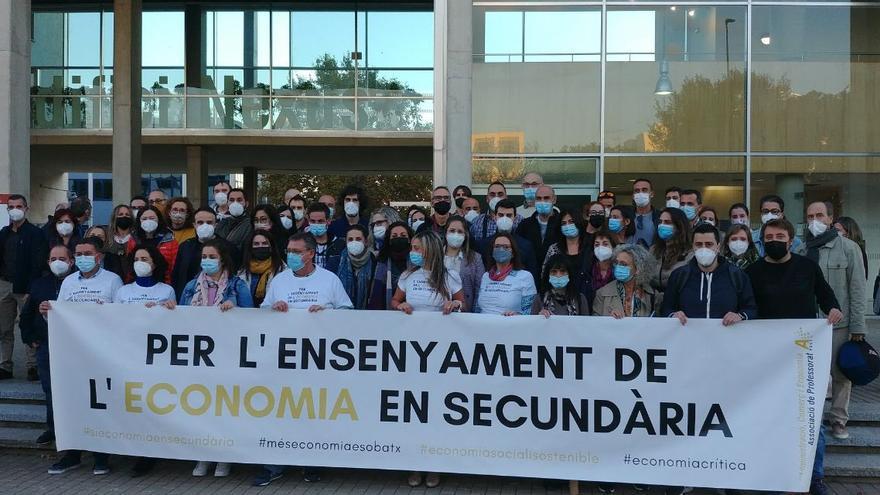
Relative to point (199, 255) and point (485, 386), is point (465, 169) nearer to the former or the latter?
point (199, 255)

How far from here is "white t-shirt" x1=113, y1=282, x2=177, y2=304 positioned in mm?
6719

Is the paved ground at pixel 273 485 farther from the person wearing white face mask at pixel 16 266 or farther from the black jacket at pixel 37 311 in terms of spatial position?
the person wearing white face mask at pixel 16 266

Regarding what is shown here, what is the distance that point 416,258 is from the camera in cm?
661

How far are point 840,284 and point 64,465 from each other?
20.4 feet

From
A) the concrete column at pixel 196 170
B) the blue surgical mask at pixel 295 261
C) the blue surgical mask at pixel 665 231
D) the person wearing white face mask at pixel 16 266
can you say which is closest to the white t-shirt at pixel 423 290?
the blue surgical mask at pixel 295 261

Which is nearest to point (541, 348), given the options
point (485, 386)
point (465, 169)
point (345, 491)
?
point (485, 386)

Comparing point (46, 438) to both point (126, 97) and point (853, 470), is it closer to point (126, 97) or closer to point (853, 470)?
point (853, 470)

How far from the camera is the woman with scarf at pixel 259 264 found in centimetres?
696

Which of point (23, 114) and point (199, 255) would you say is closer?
point (199, 255)

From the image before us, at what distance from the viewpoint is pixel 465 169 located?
42.1 feet

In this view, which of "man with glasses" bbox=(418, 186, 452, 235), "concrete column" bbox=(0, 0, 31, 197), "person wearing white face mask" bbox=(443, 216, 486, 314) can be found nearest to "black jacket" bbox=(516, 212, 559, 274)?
"man with glasses" bbox=(418, 186, 452, 235)

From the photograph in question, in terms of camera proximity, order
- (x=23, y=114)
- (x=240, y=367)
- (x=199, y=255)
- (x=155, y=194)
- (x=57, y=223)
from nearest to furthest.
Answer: (x=240, y=367) → (x=199, y=255) → (x=57, y=223) → (x=155, y=194) → (x=23, y=114)

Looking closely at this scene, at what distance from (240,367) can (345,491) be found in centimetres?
119

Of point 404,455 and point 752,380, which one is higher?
point 752,380
